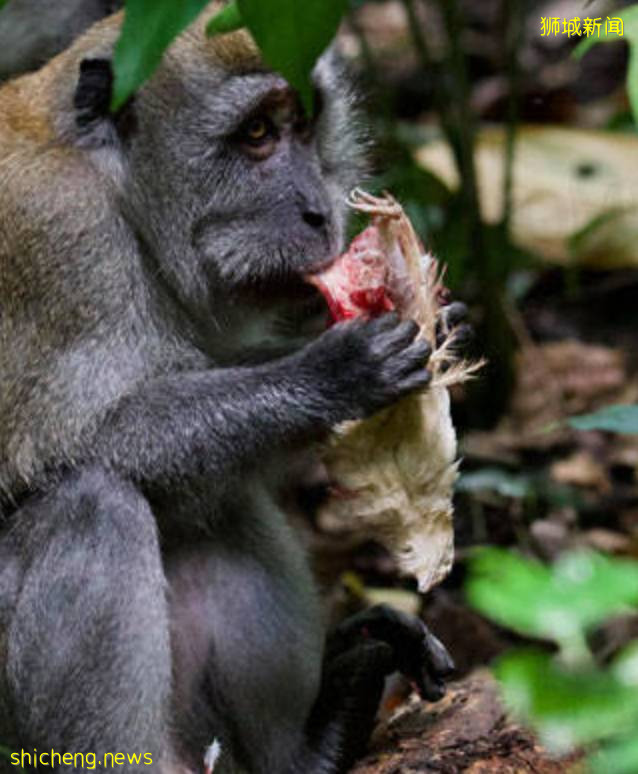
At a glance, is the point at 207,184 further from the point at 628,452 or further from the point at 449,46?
the point at 628,452

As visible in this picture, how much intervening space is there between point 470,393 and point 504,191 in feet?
4.04

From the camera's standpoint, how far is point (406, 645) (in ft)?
18.5

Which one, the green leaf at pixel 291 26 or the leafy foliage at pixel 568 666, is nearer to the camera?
the leafy foliage at pixel 568 666

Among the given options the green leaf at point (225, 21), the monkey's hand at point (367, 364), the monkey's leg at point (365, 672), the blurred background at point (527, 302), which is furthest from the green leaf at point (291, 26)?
the monkey's leg at point (365, 672)

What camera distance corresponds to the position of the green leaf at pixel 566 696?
1507 millimetres

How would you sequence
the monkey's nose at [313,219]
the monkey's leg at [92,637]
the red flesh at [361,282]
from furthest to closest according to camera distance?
1. the monkey's nose at [313,219]
2. the red flesh at [361,282]
3. the monkey's leg at [92,637]

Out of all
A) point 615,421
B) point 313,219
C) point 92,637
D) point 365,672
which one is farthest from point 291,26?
point 365,672

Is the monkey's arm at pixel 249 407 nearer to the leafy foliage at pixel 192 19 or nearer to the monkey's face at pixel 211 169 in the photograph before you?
the monkey's face at pixel 211 169

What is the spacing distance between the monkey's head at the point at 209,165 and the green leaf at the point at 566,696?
3.78 metres

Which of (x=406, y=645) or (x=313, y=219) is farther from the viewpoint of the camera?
(x=406, y=645)

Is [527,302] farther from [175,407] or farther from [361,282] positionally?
[175,407]

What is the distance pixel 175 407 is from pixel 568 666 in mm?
3553

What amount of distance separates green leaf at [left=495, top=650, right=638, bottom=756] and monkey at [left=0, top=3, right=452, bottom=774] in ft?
10.8

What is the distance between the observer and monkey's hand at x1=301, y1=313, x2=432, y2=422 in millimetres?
4824
